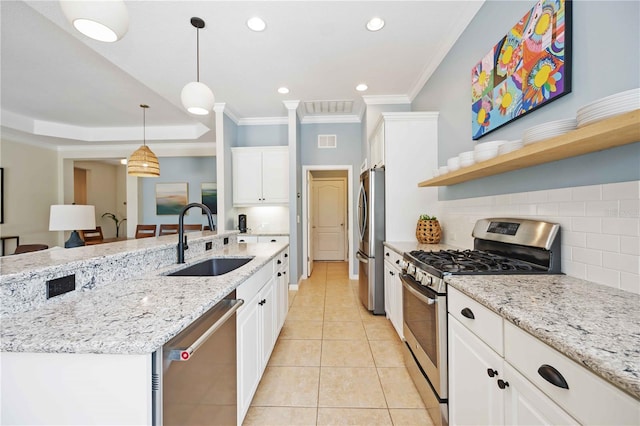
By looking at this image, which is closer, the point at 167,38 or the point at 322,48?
the point at 167,38

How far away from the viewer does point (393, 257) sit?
2.53 metres

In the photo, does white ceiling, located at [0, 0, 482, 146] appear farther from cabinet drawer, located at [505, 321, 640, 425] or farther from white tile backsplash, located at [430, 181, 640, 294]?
cabinet drawer, located at [505, 321, 640, 425]

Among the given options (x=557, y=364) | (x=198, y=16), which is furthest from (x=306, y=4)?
(x=557, y=364)

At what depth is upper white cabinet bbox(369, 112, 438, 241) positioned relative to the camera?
2869 mm

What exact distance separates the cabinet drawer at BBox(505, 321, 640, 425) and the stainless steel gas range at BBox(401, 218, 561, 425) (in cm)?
52

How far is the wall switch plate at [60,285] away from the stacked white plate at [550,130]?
84.4 inches

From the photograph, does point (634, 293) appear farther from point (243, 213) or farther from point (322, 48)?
point (243, 213)

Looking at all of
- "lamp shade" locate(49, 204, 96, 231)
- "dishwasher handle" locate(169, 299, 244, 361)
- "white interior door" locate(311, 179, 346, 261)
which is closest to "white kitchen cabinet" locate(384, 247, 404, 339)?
"dishwasher handle" locate(169, 299, 244, 361)

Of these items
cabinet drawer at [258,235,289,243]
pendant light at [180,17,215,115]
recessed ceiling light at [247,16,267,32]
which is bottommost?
cabinet drawer at [258,235,289,243]

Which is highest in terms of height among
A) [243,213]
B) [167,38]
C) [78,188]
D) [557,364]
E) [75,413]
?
[167,38]

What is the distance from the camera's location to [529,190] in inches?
61.7

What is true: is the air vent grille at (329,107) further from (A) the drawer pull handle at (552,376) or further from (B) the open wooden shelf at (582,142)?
(A) the drawer pull handle at (552,376)

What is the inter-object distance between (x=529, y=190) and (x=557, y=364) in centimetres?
121

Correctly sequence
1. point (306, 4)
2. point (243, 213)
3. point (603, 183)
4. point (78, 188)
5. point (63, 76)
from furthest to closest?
point (78, 188) → point (243, 213) → point (63, 76) → point (306, 4) → point (603, 183)
